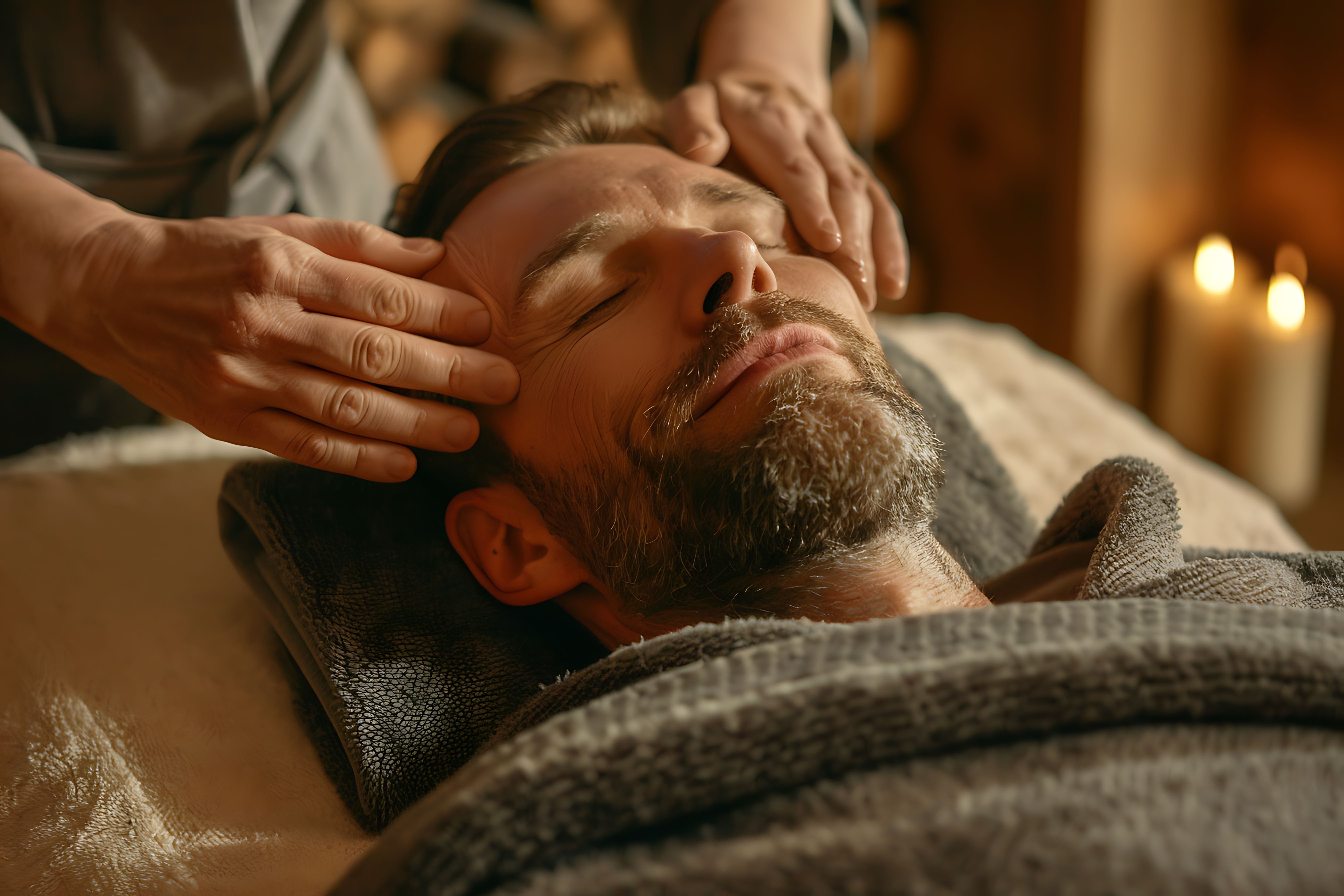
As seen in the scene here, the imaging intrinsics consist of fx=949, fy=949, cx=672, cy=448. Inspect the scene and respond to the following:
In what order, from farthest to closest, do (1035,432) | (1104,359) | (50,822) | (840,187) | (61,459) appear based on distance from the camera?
(1104,359) → (1035,432) → (61,459) → (840,187) → (50,822)

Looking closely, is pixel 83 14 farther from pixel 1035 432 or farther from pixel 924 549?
pixel 1035 432

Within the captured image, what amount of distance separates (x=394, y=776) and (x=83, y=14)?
79cm

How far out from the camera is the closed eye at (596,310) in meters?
0.70

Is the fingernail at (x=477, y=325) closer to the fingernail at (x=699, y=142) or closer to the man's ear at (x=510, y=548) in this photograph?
the man's ear at (x=510, y=548)

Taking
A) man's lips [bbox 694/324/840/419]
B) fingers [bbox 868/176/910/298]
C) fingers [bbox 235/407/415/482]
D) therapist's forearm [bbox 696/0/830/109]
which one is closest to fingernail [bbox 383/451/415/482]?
fingers [bbox 235/407/415/482]

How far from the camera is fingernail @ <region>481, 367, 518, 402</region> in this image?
→ 0.68m

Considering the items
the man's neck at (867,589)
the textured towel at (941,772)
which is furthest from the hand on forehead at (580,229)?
the textured towel at (941,772)

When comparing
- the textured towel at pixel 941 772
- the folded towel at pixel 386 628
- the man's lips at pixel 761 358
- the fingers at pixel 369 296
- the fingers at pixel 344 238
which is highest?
the fingers at pixel 344 238

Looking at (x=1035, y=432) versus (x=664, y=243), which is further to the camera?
(x=1035, y=432)

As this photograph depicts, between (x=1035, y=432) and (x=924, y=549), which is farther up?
(x=924, y=549)

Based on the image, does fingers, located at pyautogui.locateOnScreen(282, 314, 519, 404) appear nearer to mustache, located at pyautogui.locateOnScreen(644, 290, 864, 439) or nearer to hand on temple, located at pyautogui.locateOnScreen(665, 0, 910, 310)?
mustache, located at pyautogui.locateOnScreen(644, 290, 864, 439)

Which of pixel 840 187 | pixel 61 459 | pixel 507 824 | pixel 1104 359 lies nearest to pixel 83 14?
pixel 61 459

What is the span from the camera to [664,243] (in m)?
0.70

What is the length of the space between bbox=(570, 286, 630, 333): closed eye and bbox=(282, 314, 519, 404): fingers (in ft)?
0.22
